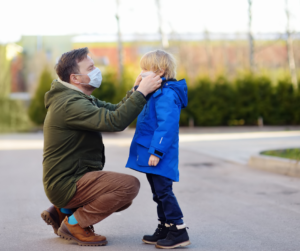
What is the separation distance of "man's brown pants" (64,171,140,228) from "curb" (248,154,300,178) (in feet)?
17.0

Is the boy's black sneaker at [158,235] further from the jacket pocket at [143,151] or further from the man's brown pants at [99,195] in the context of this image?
the jacket pocket at [143,151]

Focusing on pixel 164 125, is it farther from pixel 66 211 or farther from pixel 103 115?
pixel 66 211

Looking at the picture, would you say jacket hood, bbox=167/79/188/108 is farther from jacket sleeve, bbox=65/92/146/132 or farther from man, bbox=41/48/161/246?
jacket sleeve, bbox=65/92/146/132

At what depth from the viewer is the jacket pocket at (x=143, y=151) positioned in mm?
4078

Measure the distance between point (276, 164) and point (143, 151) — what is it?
5610 mm

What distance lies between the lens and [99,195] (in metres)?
4.11

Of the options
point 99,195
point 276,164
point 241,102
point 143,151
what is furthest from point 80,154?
point 241,102

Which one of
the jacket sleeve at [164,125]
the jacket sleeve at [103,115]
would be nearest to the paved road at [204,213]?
the jacket sleeve at [164,125]

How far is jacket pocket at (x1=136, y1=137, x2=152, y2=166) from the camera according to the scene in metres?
4.08

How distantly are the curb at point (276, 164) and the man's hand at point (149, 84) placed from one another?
521 centimetres

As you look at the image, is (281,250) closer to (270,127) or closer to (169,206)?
(169,206)

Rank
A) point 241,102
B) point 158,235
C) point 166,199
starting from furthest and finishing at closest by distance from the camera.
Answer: point 241,102
point 158,235
point 166,199

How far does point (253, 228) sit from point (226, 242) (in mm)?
667

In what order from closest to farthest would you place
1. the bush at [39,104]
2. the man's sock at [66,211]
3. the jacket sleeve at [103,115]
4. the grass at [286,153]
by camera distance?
the jacket sleeve at [103,115] → the man's sock at [66,211] → the grass at [286,153] → the bush at [39,104]
